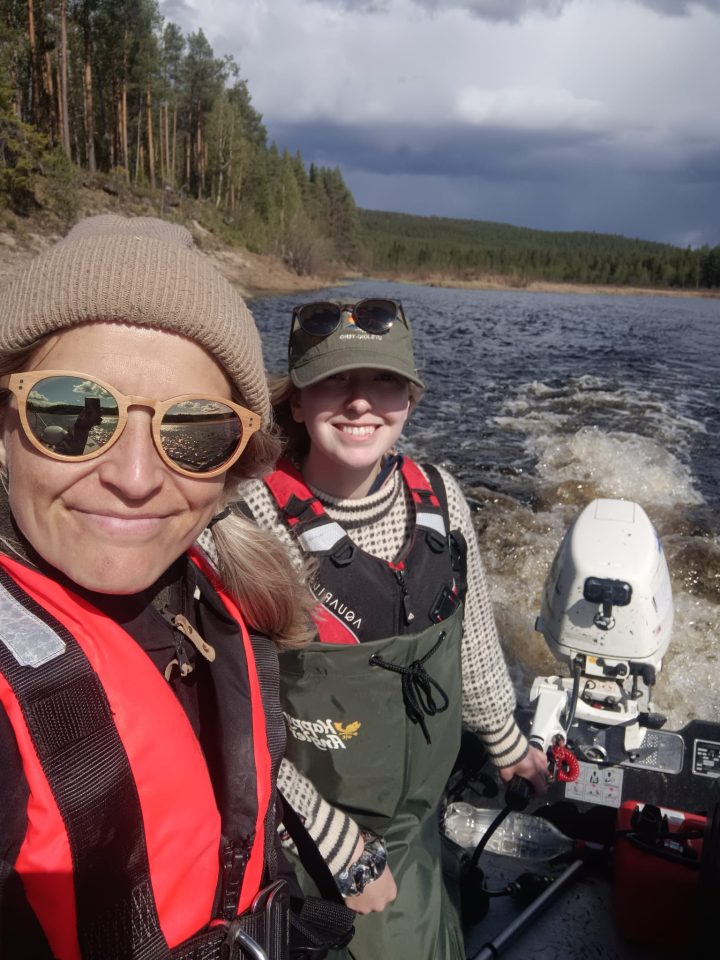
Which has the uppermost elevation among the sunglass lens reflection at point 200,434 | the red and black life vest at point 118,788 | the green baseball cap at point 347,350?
the green baseball cap at point 347,350

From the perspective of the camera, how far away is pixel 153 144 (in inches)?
1781

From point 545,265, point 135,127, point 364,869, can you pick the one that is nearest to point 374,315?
point 364,869

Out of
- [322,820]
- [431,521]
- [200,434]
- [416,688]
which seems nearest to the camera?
[200,434]

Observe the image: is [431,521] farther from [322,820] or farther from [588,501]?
[588,501]

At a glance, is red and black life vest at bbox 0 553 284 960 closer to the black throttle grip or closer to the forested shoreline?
the black throttle grip

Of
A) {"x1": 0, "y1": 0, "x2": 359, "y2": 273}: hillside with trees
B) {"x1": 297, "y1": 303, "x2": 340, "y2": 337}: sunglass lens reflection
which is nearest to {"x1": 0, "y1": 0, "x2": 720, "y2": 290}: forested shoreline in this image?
{"x1": 0, "y1": 0, "x2": 359, "y2": 273}: hillside with trees

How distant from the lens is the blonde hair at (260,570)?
4.92 feet

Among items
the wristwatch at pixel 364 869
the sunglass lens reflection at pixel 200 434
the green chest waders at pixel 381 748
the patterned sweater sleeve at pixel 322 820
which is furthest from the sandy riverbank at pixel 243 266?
the wristwatch at pixel 364 869

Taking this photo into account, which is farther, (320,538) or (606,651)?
(606,651)

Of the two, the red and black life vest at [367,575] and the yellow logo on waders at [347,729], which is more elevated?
the red and black life vest at [367,575]

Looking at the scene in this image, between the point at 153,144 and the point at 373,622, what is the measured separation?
50.2 metres

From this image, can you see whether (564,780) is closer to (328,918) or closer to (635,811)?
(635,811)

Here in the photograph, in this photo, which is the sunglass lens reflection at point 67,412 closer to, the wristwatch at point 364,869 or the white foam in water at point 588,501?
the wristwatch at point 364,869

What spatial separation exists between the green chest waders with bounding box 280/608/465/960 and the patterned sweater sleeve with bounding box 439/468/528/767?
0.34m
